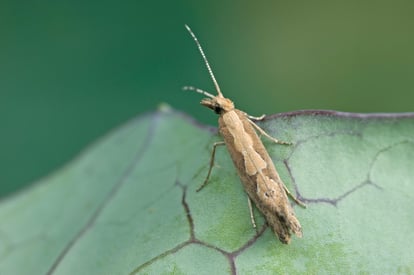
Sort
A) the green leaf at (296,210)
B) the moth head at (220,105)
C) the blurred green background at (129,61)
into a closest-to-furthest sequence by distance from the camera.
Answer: the green leaf at (296,210), the moth head at (220,105), the blurred green background at (129,61)

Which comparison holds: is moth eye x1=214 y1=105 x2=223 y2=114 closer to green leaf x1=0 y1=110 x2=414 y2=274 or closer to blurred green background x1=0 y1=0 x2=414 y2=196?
green leaf x1=0 y1=110 x2=414 y2=274

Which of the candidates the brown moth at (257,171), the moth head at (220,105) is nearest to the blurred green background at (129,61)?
the moth head at (220,105)

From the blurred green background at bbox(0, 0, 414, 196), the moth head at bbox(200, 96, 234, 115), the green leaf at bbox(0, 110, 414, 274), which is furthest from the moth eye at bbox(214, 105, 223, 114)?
the blurred green background at bbox(0, 0, 414, 196)

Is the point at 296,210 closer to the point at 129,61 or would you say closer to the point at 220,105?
the point at 220,105

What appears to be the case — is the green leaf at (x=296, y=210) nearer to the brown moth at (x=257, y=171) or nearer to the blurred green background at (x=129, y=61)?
the brown moth at (x=257, y=171)

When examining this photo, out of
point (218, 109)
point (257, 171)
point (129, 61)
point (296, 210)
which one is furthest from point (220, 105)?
point (129, 61)

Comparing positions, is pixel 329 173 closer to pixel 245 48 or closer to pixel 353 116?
pixel 353 116
